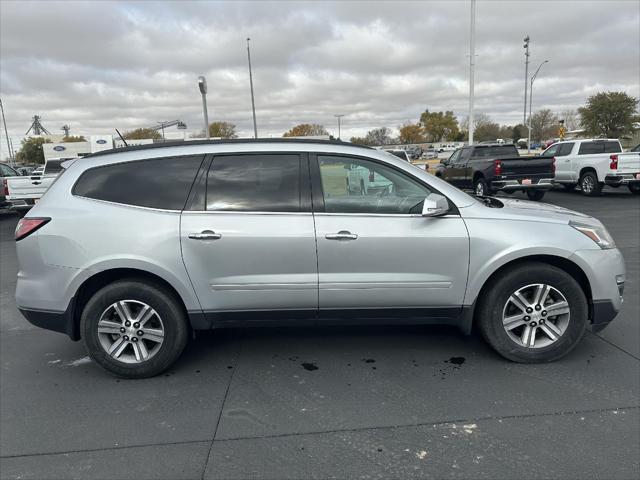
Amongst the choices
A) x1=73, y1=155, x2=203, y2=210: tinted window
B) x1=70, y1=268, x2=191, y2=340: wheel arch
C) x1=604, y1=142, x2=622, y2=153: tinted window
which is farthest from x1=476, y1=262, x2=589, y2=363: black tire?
x1=604, y1=142, x2=622, y2=153: tinted window

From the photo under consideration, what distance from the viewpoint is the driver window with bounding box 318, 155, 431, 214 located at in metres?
3.57

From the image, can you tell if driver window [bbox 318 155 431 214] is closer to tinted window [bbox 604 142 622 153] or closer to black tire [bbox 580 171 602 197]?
black tire [bbox 580 171 602 197]

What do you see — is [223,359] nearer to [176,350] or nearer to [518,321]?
[176,350]

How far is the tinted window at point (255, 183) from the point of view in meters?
3.56

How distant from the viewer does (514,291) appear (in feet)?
11.8

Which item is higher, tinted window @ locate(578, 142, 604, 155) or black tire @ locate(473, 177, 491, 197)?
tinted window @ locate(578, 142, 604, 155)

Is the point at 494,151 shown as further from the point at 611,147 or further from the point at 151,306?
the point at 151,306

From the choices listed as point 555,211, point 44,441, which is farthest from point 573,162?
point 44,441

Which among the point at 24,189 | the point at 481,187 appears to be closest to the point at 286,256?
the point at 24,189

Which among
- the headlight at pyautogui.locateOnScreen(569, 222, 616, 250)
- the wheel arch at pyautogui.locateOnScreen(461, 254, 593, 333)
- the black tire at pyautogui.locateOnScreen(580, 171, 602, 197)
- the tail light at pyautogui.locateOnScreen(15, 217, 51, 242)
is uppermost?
the tail light at pyautogui.locateOnScreen(15, 217, 51, 242)

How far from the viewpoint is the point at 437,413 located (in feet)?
10.1

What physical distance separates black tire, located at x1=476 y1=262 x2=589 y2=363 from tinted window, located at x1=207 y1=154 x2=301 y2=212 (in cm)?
165

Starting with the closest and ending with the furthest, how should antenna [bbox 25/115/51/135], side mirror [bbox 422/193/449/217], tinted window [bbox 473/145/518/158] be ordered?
1. side mirror [bbox 422/193/449/217]
2. tinted window [bbox 473/145/518/158]
3. antenna [bbox 25/115/51/135]

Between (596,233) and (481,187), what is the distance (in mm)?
11713
